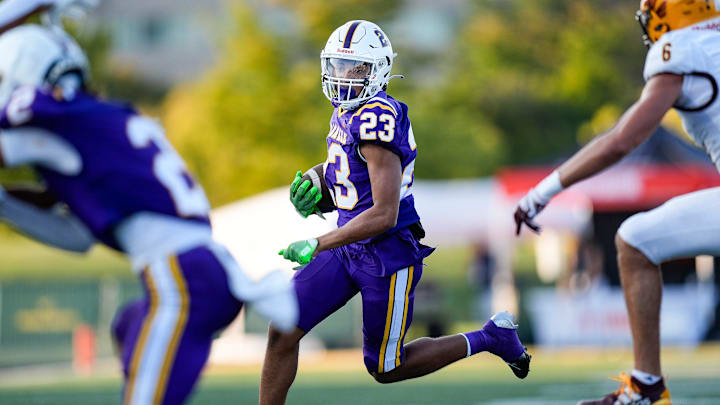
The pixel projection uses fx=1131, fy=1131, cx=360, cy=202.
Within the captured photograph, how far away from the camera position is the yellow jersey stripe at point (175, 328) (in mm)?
3959

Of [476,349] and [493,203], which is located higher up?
[493,203]

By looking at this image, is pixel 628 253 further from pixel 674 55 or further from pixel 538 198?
pixel 674 55

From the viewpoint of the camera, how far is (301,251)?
4770 millimetres

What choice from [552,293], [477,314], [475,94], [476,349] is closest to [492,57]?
[475,94]

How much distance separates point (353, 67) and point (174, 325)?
1.73 meters

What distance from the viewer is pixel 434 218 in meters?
20.9

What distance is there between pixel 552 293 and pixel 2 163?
1387 cm

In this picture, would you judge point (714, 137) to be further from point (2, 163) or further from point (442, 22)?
point (442, 22)

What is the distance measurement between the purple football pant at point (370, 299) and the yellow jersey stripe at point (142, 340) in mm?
1290

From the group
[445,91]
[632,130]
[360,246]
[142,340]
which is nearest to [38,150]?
[142,340]

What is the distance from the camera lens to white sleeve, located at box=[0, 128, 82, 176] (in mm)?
3990

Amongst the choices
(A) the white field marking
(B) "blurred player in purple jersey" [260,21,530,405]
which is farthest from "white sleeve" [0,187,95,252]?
(A) the white field marking

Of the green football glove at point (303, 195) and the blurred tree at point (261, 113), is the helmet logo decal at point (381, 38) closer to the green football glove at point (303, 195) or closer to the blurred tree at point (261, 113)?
the green football glove at point (303, 195)

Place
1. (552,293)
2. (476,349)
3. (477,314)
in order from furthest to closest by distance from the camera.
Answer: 1. (477,314)
2. (552,293)
3. (476,349)
